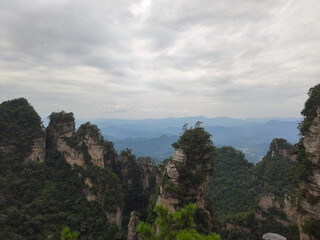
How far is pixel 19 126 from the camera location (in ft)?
110

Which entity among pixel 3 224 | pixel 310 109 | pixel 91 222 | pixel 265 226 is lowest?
pixel 265 226

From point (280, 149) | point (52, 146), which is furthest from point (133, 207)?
point (280, 149)

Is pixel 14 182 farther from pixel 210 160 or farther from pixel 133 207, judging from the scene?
pixel 210 160

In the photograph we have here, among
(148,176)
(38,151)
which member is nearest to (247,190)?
(148,176)

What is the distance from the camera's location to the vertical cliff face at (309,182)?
53.1 feet

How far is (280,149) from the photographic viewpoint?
195ft

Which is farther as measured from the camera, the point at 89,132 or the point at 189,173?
the point at 89,132

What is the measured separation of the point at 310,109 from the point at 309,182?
788cm

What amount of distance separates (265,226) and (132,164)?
27.0 m

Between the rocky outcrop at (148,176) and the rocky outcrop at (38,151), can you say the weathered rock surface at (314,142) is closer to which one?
the rocky outcrop at (148,176)

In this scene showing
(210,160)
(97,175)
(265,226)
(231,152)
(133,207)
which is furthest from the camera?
(231,152)

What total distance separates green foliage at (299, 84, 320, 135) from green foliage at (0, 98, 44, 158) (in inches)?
1424

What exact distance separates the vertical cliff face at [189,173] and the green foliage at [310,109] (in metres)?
9.47

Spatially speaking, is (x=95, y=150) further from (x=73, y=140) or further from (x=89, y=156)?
(x=73, y=140)
